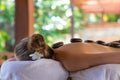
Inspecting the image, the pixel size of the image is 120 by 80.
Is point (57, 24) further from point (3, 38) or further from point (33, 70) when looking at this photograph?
point (33, 70)

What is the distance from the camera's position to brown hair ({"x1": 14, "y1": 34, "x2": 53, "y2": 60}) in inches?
31.9

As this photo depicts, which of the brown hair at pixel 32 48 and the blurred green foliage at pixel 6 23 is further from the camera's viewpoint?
the blurred green foliage at pixel 6 23

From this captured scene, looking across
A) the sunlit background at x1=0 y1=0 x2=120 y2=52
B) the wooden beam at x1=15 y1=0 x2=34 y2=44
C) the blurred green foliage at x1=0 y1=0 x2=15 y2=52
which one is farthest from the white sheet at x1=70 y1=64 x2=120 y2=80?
the blurred green foliage at x1=0 y1=0 x2=15 y2=52

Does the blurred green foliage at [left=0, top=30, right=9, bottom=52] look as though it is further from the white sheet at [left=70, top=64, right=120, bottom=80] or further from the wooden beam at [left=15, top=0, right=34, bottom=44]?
the white sheet at [left=70, top=64, right=120, bottom=80]

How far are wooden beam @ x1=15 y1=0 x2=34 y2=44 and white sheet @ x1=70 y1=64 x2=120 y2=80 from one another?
6.39 feet

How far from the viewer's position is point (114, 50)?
80cm

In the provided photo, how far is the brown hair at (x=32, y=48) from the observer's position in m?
A: 0.81

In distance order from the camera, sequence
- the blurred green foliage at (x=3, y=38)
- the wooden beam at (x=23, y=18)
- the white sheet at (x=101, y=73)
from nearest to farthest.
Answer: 1. the white sheet at (x=101, y=73)
2. the wooden beam at (x=23, y=18)
3. the blurred green foliage at (x=3, y=38)

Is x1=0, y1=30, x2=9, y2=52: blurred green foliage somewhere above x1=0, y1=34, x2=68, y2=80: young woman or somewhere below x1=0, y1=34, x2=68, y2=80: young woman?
below

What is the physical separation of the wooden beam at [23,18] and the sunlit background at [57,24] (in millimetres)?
1547

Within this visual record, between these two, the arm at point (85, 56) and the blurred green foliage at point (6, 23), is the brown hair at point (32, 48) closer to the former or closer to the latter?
the arm at point (85, 56)

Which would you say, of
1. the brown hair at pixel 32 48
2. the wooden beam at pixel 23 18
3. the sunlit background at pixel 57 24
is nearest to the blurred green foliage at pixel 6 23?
the sunlit background at pixel 57 24

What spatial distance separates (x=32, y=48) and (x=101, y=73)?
227mm

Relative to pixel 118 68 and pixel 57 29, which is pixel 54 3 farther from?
pixel 118 68
